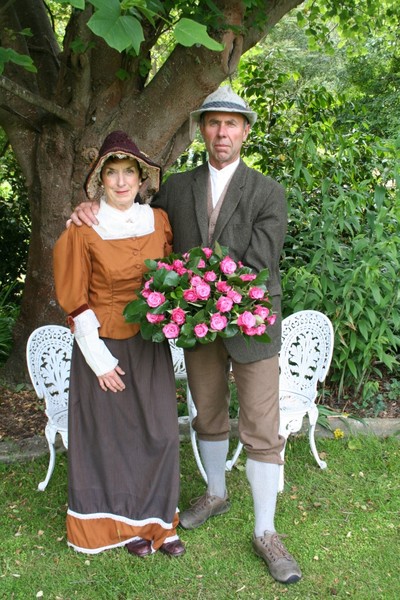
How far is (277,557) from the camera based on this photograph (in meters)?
2.87

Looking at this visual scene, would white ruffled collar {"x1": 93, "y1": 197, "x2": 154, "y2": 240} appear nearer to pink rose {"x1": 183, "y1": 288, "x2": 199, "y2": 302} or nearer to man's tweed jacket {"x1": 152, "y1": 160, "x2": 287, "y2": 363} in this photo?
man's tweed jacket {"x1": 152, "y1": 160, "x2": 287, "y2": 363}

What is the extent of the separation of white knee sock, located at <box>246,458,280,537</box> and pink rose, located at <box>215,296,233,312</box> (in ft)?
2.87

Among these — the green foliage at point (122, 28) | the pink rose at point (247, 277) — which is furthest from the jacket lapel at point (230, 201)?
the green foliage at point (122, 28)

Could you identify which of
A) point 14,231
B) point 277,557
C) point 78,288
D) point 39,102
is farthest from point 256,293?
point 14,231

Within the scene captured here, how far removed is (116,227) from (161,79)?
1559 mm

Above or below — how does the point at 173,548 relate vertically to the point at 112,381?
below

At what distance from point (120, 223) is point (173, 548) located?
1.56 metres

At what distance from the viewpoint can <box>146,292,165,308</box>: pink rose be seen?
2.47 m

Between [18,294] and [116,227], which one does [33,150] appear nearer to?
[116,227]

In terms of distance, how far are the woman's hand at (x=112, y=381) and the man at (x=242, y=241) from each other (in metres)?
0.38

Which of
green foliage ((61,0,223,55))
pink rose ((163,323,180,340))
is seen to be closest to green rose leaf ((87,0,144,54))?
green foliage ((61,0,223,55))

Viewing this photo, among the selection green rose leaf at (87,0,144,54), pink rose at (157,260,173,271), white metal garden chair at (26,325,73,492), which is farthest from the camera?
white metal garden chair at (26,325,73,492)

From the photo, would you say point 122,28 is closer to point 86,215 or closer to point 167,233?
point 86,215

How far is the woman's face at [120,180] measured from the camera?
2674 millimetres
